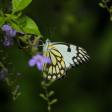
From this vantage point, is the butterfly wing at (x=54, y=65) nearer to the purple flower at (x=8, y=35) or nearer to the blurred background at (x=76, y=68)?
the purple flower at (x=8, y=35)

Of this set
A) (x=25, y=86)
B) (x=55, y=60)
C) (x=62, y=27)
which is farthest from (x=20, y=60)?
(x=55, y=60)

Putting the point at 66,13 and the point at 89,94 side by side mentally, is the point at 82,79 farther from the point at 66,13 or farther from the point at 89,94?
the point at 66,13

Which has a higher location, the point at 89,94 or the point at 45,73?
the point at 45,73

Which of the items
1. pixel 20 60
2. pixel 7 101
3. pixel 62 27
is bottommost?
pixel 7 101

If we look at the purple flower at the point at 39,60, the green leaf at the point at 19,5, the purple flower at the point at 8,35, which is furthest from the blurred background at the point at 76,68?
the green leaf at the point at 19,5

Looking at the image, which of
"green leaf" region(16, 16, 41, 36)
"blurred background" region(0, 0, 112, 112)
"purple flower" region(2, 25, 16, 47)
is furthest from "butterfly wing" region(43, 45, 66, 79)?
"blurred background" region(0, 0, 112, 112)

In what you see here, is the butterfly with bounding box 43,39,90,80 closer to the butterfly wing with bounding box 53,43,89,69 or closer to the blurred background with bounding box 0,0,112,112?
the butterfly wing with bounding box 53,43,89,69
